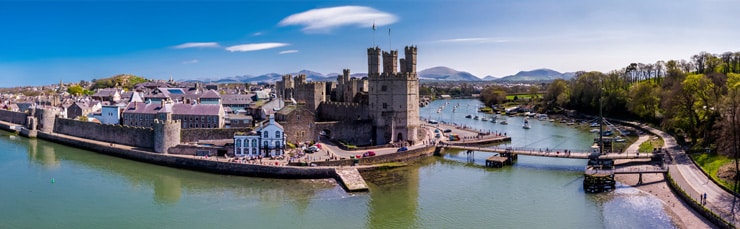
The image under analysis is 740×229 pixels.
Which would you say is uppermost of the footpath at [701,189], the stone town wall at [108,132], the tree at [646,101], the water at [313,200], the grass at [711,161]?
the tree at [646,101]

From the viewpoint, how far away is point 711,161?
1209 inches

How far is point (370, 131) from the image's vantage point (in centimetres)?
4106

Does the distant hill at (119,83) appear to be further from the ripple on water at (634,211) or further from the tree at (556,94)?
the ripple on water at (634,211)

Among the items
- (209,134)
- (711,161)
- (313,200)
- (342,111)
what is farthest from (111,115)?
(711,161)

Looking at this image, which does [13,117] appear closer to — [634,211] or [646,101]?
[634,211]

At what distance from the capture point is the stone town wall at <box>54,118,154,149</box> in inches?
1510

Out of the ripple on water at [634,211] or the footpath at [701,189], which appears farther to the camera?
the ripple on water at [634,211]

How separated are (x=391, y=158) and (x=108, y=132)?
23.6 m

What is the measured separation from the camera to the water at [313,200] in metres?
23.3

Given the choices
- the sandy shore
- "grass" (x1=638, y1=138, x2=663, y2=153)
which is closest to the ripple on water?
the sandy shore

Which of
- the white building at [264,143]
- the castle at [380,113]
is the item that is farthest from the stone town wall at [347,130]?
the white building at [264,143]

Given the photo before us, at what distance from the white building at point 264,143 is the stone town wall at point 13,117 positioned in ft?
119

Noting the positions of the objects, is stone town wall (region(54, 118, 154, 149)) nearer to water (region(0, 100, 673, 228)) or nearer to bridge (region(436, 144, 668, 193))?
water (region(0, 100, 673, 228))

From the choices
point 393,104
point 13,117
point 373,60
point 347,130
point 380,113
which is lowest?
point 347,130
